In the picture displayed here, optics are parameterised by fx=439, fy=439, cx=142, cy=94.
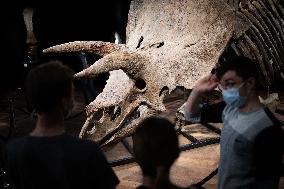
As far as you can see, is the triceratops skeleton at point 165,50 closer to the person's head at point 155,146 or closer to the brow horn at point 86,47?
the brow horn at point 86,47

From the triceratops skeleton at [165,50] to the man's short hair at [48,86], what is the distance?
1.06 m

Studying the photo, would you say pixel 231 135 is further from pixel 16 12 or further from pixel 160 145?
pixel 16 12

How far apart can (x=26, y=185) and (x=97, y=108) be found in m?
1.28

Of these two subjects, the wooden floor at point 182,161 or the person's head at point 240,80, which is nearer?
the person's head at point 240,80

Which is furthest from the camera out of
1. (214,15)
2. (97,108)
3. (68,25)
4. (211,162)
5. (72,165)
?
(68,25)

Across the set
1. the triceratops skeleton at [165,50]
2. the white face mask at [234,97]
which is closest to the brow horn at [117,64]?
the triceratops skeleton at [165,50]

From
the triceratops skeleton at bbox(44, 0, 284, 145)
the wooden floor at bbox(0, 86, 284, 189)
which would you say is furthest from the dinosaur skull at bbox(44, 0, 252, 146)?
the wooden floor at bbox(0, 86, 284, 189)

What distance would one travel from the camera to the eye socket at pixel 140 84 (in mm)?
3518

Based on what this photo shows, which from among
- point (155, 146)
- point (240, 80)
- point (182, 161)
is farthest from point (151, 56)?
point (155, 146)

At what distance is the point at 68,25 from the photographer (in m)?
9.79

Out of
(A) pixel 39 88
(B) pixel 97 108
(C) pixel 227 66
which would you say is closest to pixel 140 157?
(A) pixel 39 88

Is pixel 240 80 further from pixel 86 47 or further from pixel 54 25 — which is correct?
pixel 54 25

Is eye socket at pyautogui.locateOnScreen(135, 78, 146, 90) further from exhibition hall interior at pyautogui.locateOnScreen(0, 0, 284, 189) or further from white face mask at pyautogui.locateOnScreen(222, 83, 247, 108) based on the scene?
white face mask at pyautogui.locateOnScreen(222, 83, 247, 108)

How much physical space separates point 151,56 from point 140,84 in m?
0.32
